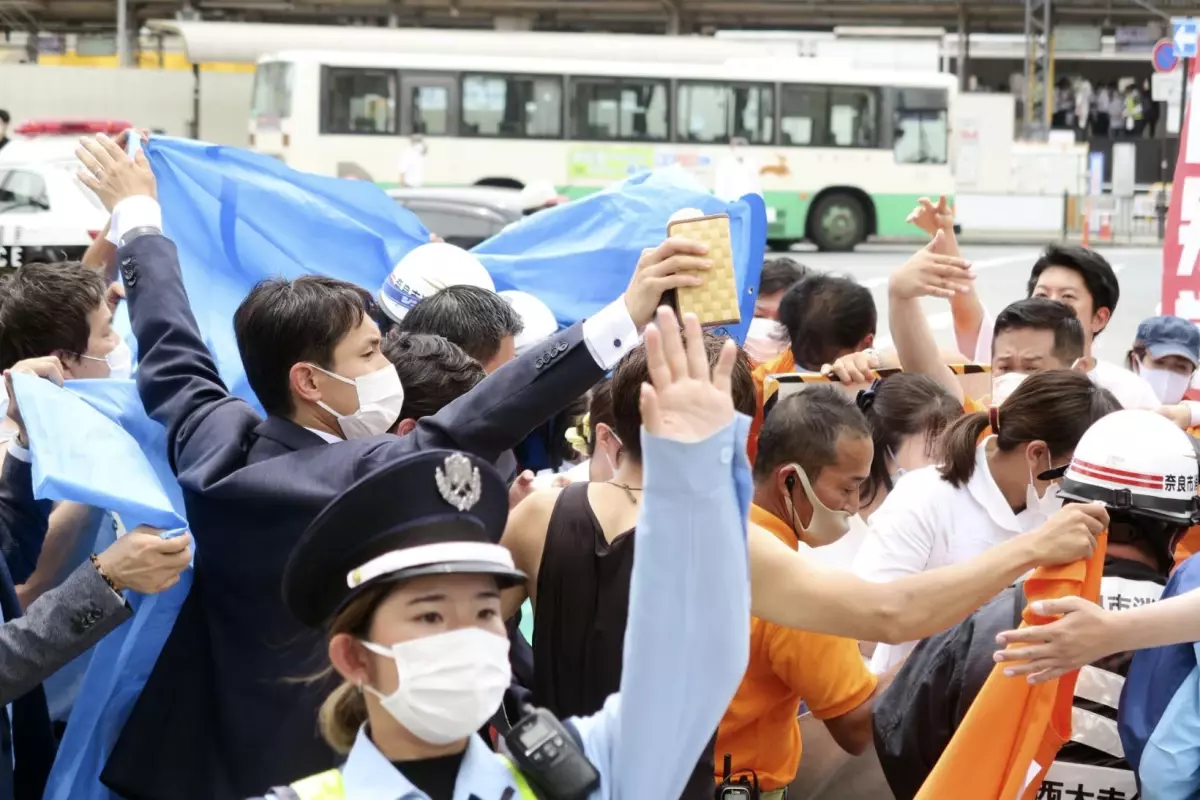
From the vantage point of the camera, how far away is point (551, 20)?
3850 centimetres

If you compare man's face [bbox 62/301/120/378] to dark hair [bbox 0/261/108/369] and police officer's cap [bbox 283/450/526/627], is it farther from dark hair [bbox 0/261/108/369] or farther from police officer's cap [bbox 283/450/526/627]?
police officer's cap [bbox 283/450/526/627]

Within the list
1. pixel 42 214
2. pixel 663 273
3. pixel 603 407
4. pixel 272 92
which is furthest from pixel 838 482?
pixel 272 92

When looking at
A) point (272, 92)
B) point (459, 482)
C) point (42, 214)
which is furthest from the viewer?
point (272, 92)

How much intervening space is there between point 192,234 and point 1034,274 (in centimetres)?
313

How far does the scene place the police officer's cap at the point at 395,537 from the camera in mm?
1962

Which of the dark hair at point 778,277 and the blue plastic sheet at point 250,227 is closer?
the blue plastic sheet at point 250,227

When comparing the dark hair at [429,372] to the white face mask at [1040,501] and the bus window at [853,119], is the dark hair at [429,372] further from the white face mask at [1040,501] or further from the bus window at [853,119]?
the bus window at [853,119]

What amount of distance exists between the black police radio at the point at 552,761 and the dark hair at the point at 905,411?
8.77 ft

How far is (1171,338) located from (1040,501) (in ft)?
8.43

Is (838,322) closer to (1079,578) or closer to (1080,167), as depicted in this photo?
(1079,578)

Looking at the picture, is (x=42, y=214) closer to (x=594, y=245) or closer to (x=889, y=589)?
(x=594, y=245)

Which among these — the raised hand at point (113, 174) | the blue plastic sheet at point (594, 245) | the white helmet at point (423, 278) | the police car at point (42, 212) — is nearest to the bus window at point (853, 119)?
the police car at point (42, 212)

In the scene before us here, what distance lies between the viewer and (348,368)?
3164mm

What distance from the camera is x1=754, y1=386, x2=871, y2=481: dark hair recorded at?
3354 millimetres
